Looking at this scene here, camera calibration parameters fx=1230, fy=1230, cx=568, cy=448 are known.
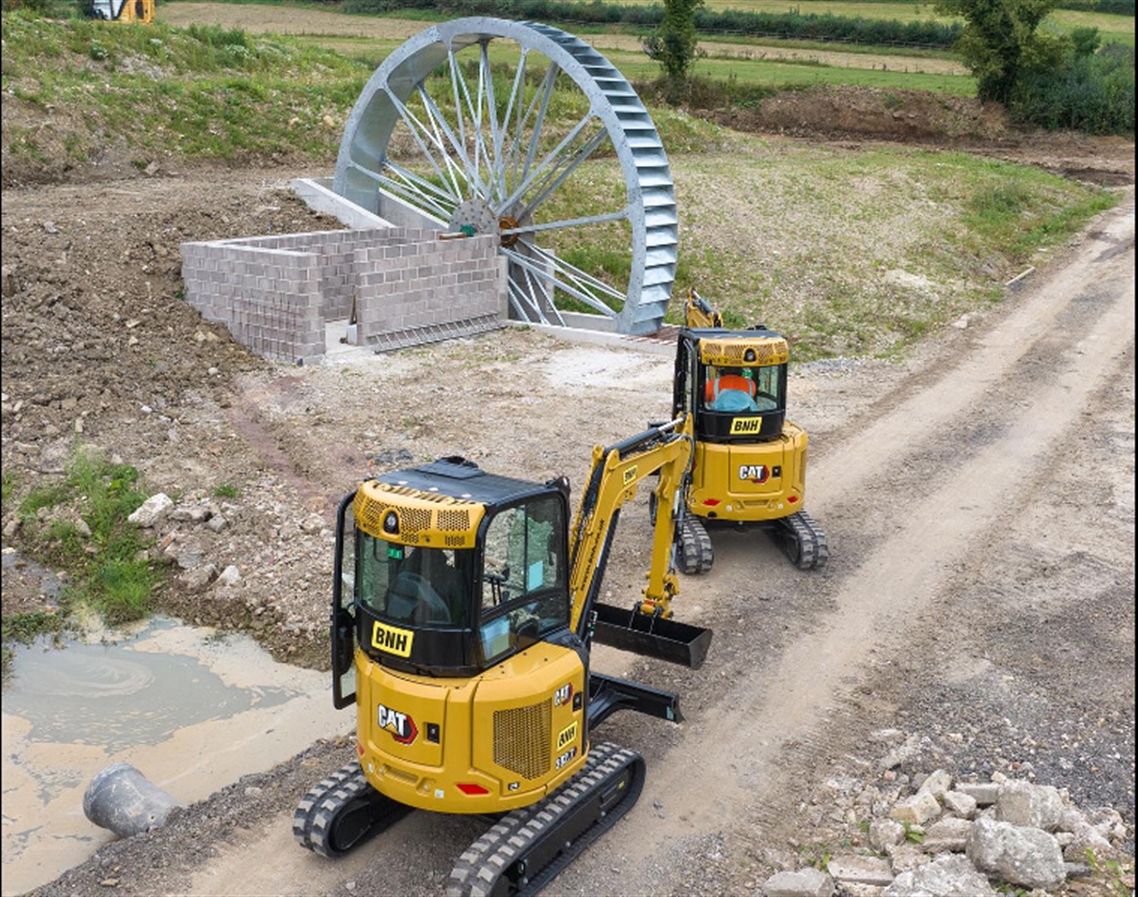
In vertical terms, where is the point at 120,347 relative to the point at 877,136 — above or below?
below

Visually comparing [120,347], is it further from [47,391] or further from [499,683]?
[499,683]

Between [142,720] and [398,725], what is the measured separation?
13.4 ft

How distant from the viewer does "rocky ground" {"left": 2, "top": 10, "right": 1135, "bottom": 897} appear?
7953 millimetres

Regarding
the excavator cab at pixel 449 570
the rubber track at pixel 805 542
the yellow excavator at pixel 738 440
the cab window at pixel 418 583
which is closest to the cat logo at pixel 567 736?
the excavator cab at pixel 449 570

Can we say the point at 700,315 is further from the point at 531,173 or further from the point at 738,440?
the point at 531,173

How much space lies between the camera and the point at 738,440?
40.2 ft

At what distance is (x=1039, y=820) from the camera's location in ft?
25.8

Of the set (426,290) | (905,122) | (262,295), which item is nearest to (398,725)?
(262,295)

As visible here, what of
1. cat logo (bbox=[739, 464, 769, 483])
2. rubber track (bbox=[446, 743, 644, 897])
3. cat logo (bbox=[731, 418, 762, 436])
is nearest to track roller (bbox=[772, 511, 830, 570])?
cat logo (bbox=[739, 464, 769, 483])

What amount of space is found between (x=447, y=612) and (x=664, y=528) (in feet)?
9.85

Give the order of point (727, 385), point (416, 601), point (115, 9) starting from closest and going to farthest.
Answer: point (416, 601) → point (727, 385) → point (115, 9)

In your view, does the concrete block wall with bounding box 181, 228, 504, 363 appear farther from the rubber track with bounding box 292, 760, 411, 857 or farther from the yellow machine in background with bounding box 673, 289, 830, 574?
the rubber track with bounding box 292, 760, 411, 857

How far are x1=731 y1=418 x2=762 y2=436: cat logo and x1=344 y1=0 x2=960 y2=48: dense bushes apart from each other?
39196mm

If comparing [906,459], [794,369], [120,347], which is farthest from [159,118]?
[906,459]
